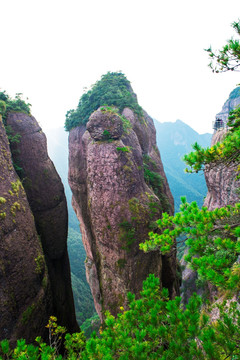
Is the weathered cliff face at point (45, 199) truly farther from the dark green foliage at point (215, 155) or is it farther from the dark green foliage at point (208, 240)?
the dark green foliage at point (215, 155)

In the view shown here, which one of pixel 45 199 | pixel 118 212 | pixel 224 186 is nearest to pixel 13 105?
pixel 45 199

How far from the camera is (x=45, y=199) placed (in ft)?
45.3

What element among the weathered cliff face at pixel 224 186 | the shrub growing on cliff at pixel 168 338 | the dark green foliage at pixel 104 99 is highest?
the dark green foliage at pixel 104 99

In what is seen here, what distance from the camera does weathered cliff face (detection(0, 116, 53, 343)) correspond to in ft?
24.4

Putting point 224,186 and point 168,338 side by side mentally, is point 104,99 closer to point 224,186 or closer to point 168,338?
point 224,186

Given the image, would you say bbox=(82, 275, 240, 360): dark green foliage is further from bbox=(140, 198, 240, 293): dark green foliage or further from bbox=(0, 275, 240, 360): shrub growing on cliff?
bbox=(140, 198, 240, 293): dark green foliage

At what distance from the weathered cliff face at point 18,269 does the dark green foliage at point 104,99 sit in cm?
1072

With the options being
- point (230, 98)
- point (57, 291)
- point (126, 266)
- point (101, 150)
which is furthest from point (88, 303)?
point (230, 98)

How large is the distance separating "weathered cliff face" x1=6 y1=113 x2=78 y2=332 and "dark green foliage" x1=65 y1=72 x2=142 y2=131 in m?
6.28

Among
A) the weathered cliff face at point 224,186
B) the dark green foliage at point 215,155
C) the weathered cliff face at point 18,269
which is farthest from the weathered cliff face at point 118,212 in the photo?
the dark green foliage at point 215,155

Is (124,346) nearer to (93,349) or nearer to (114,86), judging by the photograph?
(93,349)

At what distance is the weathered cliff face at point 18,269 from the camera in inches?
293

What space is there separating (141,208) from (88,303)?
47889 millimetres

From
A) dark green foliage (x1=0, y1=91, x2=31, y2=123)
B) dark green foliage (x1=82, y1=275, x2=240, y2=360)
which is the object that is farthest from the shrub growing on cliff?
dark green foliage (x1=0, y1=91, x2=31, y2=123)
